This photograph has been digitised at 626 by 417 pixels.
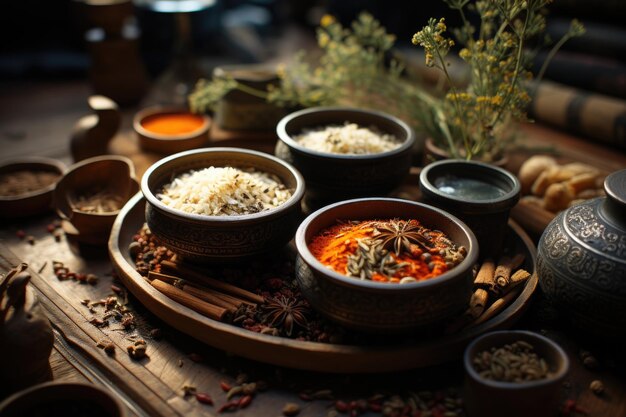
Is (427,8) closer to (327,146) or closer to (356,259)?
(327,146)

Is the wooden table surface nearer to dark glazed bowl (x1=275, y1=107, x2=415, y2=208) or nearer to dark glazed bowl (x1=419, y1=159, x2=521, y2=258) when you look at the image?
dark glazed bowl (x1=419, y1=159, x2=521, y2=258)

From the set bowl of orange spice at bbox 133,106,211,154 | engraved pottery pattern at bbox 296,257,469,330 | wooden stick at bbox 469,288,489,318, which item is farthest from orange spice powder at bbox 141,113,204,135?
wooden stick at bbox 469,288,489,318

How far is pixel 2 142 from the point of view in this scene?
3000mm

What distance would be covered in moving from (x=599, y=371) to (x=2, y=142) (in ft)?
9.44

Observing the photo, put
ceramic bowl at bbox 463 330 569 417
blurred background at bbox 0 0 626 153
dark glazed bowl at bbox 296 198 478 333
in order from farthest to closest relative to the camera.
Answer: blurred background at bbox 0 0 626 153
dark glazed bowl at bbox 296 198 478 333
ceramic bowl at bbox 463 330 569 417

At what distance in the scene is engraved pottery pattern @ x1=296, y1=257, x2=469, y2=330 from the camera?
4.96ft

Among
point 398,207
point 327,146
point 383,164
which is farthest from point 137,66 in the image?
point 398,207

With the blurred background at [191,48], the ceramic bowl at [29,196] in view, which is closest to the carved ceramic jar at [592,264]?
the blurred background at [191,48]

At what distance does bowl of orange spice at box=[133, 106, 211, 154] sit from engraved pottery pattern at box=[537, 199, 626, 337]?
1628mm

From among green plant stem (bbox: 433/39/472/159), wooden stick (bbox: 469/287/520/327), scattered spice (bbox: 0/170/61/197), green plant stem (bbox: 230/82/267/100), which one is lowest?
scattered spice (bbox: 0/170/61/197)

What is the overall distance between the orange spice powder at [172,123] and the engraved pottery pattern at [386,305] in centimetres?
153

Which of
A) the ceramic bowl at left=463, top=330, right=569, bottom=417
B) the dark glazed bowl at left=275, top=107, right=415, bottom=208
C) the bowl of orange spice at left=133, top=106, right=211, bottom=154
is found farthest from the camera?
the bowl of orange spice at left=133, top=106, right=211, bottom=154

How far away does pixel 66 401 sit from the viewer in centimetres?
145

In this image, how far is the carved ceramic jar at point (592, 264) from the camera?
1602 mm
